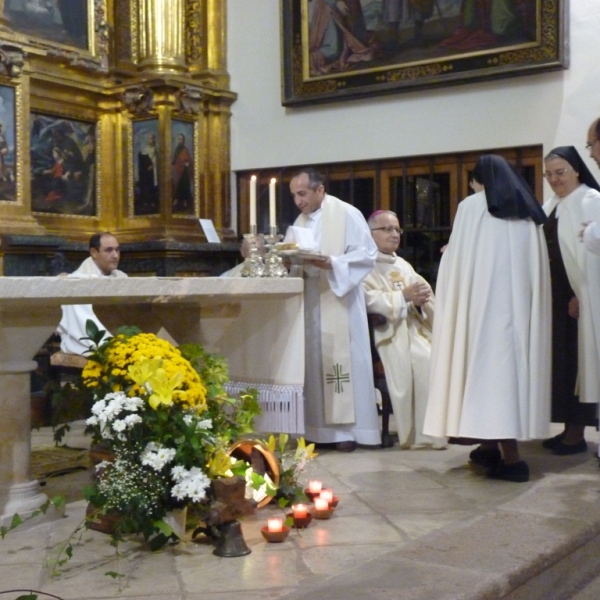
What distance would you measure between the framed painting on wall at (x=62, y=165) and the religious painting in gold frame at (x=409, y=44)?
204cm

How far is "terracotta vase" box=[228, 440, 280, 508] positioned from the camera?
3770 mm

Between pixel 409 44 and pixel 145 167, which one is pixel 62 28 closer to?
pixel 145 167

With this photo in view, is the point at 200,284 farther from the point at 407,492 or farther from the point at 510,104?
the point at 510,104

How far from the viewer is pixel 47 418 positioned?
5.96 meters

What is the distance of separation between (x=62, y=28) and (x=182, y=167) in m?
1.71

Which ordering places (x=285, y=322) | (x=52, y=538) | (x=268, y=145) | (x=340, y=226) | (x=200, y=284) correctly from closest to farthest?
1. (x=52, y=538)
2. (x=200, y=284)
3. (x=285, y=322)
4. (x=340, y=226)
5. (x=268, y=145)

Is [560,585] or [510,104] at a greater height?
[510,104]

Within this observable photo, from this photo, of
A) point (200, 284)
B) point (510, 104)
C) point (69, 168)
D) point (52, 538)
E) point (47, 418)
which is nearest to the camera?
point (52, 538)

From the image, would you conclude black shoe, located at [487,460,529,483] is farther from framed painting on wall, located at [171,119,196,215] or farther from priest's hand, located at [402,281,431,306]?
framed painting on wall, located at [171,119,196,215]

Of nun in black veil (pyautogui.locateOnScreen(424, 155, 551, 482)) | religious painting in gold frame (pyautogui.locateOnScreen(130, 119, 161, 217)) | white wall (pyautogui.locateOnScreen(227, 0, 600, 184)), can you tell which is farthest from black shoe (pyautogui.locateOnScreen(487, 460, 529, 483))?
religious painting in gold frame (pyautogui.locateOnScreen(130, 119, 161, 217))

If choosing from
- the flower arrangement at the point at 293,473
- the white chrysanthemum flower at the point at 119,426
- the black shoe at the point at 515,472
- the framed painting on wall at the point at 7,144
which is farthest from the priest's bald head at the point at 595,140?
the framed painting on wall at the point at 7,144

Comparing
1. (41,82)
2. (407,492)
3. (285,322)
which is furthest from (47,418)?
(41,82)

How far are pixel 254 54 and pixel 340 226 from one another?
4290 mm

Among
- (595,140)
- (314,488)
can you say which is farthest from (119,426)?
(595,140)
